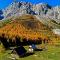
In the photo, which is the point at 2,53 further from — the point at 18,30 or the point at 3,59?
the point at 18,30

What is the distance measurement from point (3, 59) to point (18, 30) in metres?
70.2

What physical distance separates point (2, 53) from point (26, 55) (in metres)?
8.75

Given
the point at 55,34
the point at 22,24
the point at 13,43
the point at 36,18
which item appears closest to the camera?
the point at 13,43

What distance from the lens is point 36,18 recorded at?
168 metres

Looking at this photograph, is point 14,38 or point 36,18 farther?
point 36,18

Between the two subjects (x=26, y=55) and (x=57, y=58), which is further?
(x=26, y=55)

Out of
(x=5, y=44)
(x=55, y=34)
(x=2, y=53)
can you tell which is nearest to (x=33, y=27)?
(x=55, y=34)

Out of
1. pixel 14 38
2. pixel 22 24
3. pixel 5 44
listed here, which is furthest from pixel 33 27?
pixel 5 44

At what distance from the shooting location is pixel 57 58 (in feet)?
215

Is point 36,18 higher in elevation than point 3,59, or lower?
higher

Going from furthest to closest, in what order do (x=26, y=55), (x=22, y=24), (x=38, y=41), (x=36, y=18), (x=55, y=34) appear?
(x=36, y=18) → (x=22, y=24) → (x=55, y=34) → (x=38, y=41) → (x=26, y=55)

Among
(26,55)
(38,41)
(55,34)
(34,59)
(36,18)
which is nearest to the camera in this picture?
(34,59)

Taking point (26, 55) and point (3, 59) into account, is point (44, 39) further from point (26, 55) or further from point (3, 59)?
point (3, 59)

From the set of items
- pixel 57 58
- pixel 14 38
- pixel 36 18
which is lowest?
pixel 57 58
